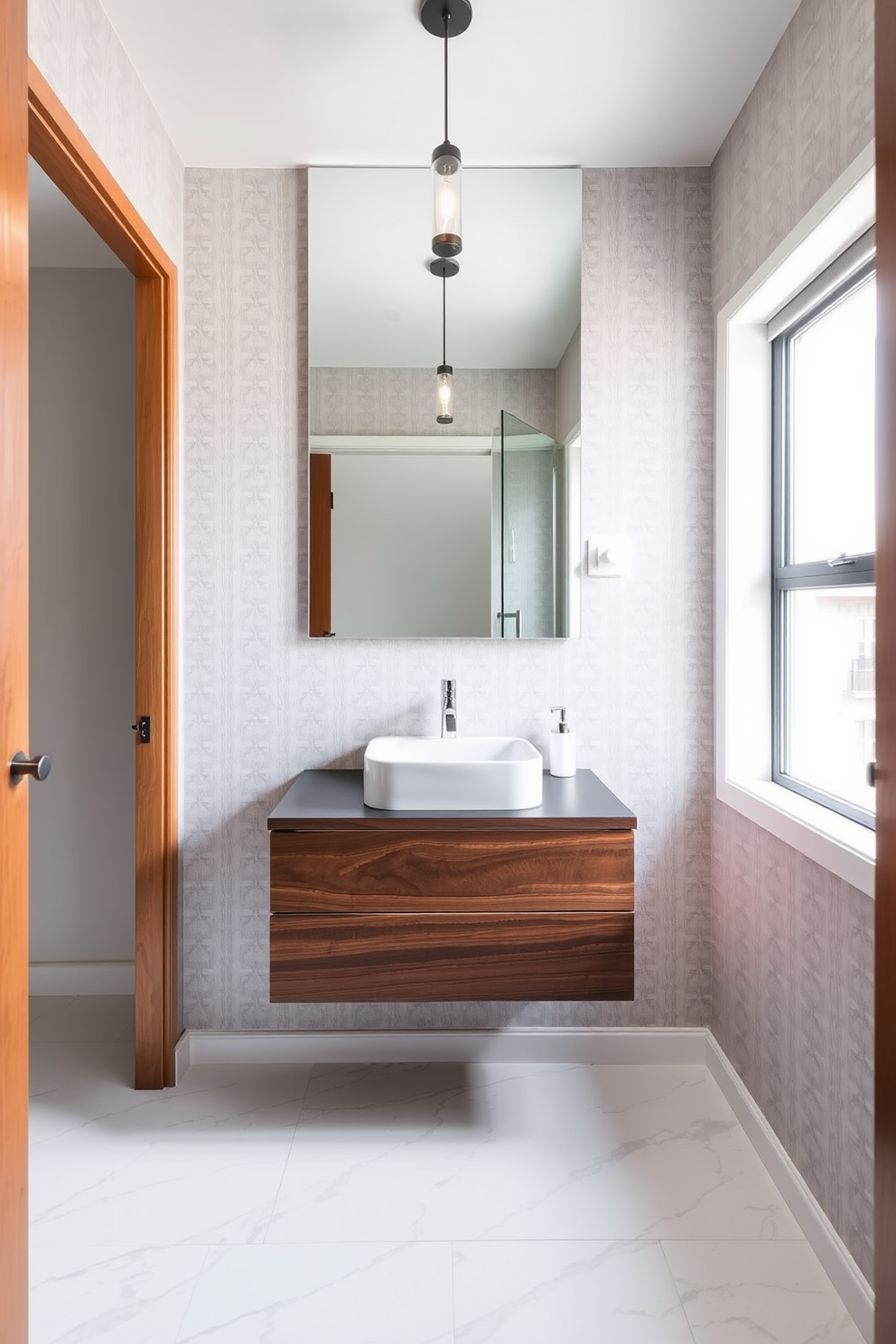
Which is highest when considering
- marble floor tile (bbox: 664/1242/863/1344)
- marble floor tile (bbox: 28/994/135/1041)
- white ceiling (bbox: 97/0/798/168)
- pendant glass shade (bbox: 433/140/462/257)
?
white ceiling (bbox: 97/0/798/168)

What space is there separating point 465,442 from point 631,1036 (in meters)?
1.68

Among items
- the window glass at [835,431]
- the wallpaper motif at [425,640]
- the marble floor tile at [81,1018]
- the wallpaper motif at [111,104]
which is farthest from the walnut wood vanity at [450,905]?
the wallpaper motif at [111,104]

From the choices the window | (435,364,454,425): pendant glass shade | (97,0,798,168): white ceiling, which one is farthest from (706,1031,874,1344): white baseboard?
(97,0,798,168): white ceiling

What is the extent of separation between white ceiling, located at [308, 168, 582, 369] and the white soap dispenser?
3.18 feet

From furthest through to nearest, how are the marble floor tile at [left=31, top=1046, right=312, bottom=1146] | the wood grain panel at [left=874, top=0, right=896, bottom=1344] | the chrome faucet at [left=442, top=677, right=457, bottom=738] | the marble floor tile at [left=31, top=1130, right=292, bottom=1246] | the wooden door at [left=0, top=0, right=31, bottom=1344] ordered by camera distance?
1. the chrome faucet at [left=442, top=677, right=457, bottom=738]
2. the marble floor tile at [left=31, top=1046, right=312, bottom=1146]
3. the marble floor tile at [left=31, top=1130, right=292, bottom=1246]
4. the wooden door at [left=0, top=0, right=31, bottom=1344]
5. the wood grain panel at [left=874, top=0, right=896, bottom=1344]

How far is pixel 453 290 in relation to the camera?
221 centimetres

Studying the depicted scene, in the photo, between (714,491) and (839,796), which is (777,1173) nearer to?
(839,796)

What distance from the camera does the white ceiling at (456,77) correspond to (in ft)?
5.44

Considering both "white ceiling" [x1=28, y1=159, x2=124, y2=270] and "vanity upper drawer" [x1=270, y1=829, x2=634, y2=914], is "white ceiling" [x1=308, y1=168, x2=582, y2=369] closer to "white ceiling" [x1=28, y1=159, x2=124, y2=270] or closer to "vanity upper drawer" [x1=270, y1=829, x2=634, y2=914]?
"white ceiling" [x1=28, y1=159, x2=124, y2=270]

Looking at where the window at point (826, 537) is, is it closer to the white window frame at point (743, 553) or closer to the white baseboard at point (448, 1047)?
the white window frame at point (743, 553)

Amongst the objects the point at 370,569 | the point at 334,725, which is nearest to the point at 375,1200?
the point at 334,725

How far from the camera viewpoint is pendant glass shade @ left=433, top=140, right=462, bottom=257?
1613 mm

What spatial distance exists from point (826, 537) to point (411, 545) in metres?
1.03

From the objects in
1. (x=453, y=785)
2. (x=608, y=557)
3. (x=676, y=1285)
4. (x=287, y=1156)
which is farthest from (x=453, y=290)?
(x=676, y=1285)
